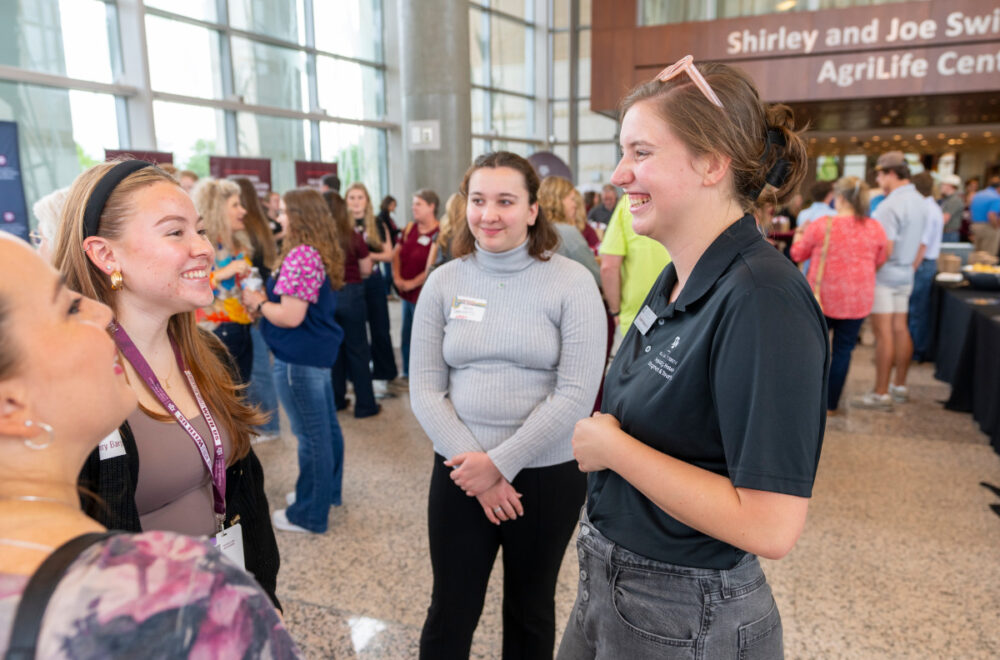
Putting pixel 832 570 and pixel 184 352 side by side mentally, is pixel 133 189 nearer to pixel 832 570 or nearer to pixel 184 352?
pixel 184 352

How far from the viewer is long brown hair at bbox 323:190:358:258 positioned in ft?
12.3

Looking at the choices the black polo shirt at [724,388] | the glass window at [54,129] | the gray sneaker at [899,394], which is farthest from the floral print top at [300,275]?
the glass window at [54,129]

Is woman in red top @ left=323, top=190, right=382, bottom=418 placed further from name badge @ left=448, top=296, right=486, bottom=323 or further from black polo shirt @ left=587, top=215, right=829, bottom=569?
black polo shirt @ left=587, top=215, right=829, bottom=569

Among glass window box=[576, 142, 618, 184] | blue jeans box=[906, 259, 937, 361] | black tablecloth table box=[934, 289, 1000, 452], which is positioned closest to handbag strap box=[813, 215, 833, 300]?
black tablecloth table box=[934, 289, 1000, 452]

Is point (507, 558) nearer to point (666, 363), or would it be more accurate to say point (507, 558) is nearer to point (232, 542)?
point (232, 542)

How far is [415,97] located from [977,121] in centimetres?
1055

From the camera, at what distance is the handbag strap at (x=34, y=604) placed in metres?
0.48

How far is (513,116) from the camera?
49.5ft

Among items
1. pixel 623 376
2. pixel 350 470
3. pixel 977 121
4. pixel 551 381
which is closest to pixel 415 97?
pixel 350 470

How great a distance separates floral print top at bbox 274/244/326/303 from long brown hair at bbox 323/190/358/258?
79 cm

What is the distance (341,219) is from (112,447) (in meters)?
3.04

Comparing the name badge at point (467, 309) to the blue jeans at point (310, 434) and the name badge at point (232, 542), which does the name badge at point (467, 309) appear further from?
the blue jeans at point (310, 434)

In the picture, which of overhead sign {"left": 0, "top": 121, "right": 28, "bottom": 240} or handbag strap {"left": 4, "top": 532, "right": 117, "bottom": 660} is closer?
handbag strap {"left": 4, "top": 532, "right": 117, "bottom": 660}

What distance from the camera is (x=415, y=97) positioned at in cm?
794
